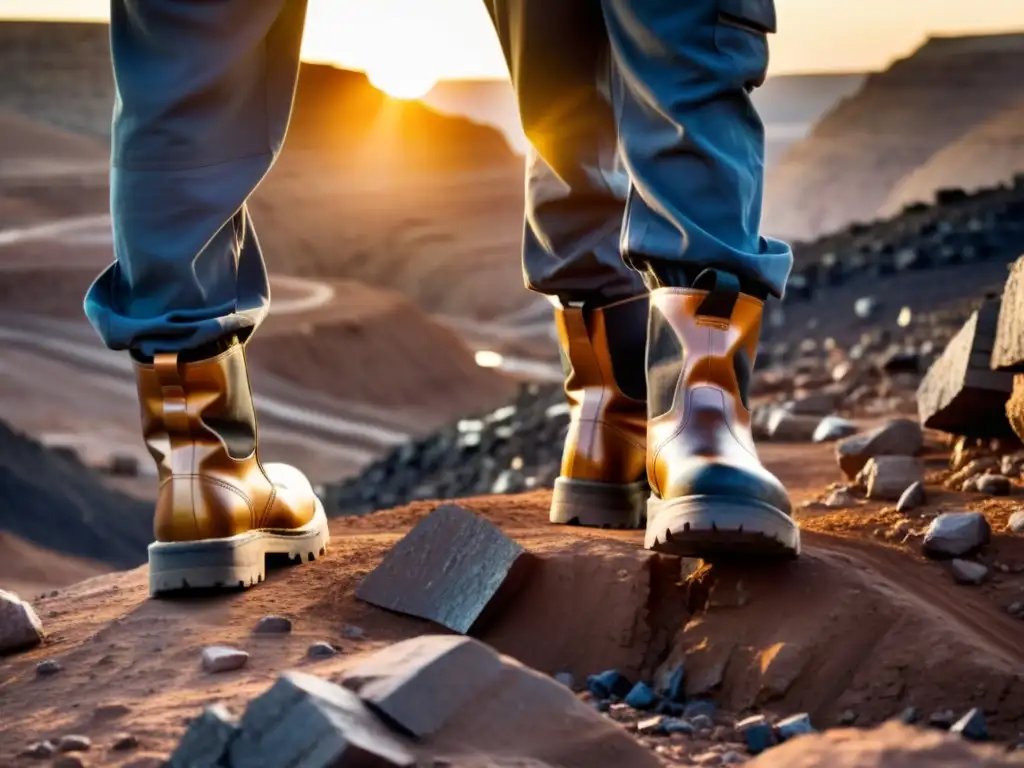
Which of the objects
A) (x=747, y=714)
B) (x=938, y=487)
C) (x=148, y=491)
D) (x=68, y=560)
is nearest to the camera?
(x=747, y=714)

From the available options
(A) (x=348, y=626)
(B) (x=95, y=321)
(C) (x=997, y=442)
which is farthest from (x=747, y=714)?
(C) (x=997, y=442)

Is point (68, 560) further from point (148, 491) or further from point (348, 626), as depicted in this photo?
point (348, 626)

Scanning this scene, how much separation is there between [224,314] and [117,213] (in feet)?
0.70

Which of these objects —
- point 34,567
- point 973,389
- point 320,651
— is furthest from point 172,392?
point 34,567

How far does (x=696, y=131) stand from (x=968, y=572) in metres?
0.74

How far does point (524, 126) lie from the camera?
7.42ft

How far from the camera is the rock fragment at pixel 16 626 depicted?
1954 millimetres

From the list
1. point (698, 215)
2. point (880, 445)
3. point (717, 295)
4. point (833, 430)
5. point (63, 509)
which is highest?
point (698, 215)

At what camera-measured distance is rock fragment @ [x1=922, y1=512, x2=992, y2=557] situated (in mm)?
2027

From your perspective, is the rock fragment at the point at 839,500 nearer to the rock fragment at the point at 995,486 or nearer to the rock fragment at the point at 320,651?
the rock fragment at the point at 995,486

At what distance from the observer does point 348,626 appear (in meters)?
1.87

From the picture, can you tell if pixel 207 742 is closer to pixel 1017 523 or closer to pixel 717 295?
pixel 717 295

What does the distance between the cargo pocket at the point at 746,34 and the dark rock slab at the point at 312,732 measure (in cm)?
103

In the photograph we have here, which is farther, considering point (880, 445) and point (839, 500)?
point (880, 445)
